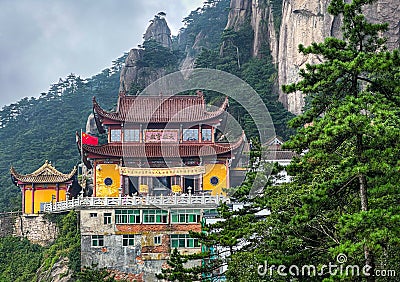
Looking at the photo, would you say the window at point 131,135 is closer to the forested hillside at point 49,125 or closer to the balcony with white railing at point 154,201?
the balcony with white railing at point 154,201

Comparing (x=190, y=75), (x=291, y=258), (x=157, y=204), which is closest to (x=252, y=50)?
(x=190, y=75)

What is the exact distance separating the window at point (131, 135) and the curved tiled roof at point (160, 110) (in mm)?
585

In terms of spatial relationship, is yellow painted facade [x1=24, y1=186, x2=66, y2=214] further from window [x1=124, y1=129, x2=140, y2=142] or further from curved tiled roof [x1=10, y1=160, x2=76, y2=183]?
window [x1=124, y1=129, x2=140, y2=142]

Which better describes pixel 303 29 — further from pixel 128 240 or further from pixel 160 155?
pixel 128 240

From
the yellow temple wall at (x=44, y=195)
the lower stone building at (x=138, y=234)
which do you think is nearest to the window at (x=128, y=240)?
the lower stone building at (x=138, y=234)

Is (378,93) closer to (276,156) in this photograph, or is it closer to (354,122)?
(354,122)

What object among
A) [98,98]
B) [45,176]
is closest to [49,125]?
[98,98]

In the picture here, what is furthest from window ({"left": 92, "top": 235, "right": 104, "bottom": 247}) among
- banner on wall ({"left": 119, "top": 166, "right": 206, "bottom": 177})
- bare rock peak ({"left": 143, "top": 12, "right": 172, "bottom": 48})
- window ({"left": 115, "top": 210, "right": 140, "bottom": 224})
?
bare rock peak ({"left": 143, "top": 12, "right": 172, "bottom": 48})

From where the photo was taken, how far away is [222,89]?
48094mm

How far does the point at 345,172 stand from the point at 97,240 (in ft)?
58.1

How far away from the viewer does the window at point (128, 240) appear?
2750 centimetres

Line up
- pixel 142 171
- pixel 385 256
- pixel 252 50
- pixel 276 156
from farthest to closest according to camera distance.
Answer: pixel 252 50 → pixel 276 156 → pixel 142 171 → pixel 385 256

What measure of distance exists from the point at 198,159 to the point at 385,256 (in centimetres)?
2045

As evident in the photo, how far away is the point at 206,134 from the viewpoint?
34.0 meters
